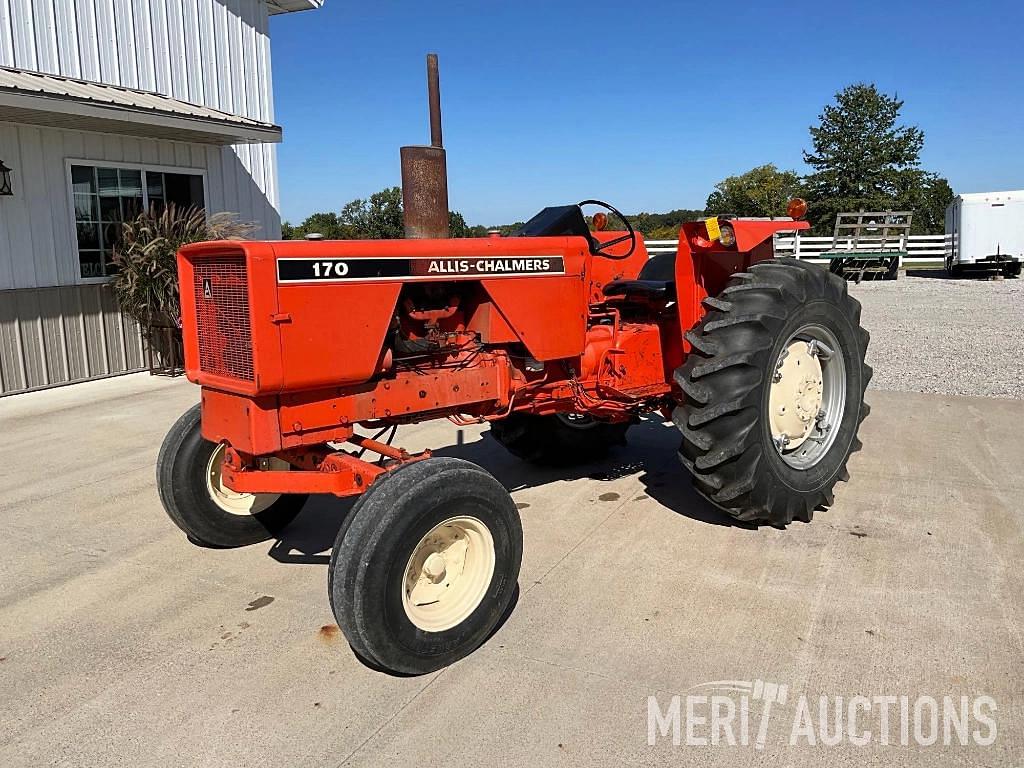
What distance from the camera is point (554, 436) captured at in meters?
5.12

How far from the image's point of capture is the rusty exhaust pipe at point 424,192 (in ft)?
13.0

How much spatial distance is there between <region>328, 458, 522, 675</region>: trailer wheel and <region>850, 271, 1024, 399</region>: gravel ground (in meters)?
6.02

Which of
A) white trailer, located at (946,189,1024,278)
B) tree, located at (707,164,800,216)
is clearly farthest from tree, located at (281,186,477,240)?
tree, located at (707,164,800,216)

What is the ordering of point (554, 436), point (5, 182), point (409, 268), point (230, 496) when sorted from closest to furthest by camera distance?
point (409, 268) → point (230, 496) → point (554, 436) → point (5, 182)

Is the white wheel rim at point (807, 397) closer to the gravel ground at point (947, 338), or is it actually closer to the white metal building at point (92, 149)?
the gravel ground at point (947, 338)

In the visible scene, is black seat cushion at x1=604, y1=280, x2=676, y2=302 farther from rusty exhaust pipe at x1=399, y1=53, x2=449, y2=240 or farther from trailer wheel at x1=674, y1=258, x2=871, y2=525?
rusty exhaust pipe at x1=399, y1=53, x2=449, y2=240

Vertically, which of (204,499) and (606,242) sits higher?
(606,242)

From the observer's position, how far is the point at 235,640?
10.2 feet

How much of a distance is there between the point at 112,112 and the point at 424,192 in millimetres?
5290

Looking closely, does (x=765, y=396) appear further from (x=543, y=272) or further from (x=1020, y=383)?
(x=1020, y=383)

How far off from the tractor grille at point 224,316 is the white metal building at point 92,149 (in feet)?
16.6

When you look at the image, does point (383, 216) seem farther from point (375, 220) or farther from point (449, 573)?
point (449, 573)

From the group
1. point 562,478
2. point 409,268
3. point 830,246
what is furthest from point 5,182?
point 830,246

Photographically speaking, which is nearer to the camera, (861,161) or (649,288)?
(649,288)
